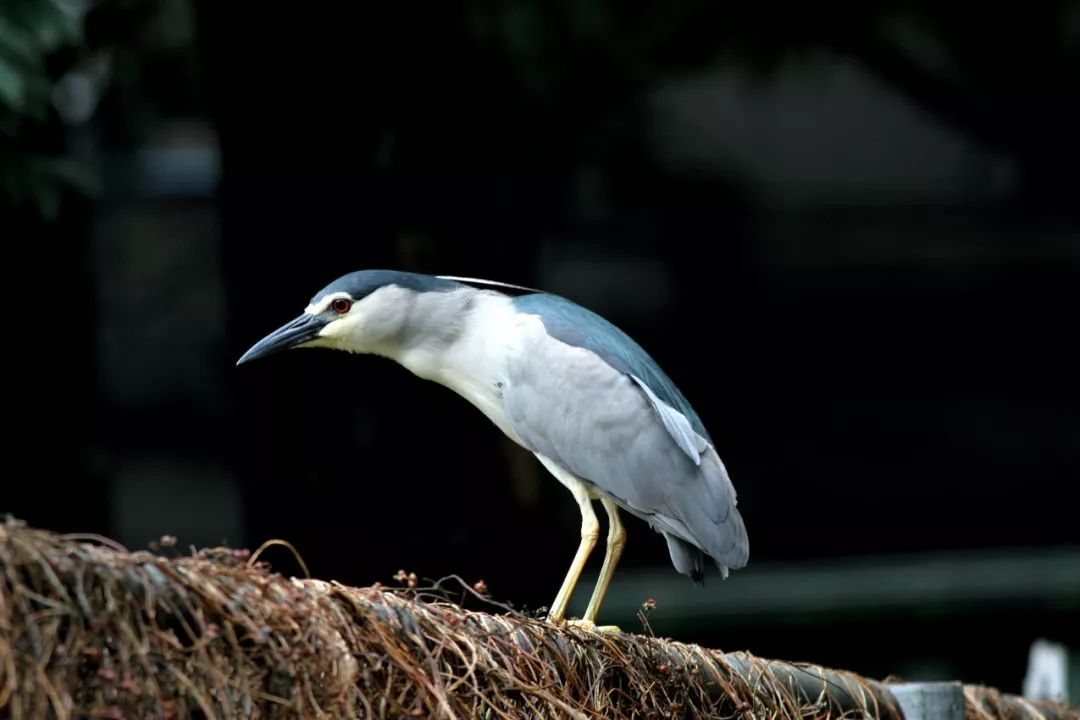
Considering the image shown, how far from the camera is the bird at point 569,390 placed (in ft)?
11.7

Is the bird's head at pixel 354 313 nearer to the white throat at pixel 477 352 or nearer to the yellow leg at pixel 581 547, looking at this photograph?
the white throat at pixel 477 352

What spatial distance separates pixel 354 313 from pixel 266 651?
1865 mm

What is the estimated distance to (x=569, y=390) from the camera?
12.0ft

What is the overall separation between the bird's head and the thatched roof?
1.30 metres

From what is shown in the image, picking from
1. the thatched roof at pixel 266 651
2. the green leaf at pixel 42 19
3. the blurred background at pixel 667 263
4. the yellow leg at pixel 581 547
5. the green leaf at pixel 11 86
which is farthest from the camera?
the blurred background at pixel 667 263

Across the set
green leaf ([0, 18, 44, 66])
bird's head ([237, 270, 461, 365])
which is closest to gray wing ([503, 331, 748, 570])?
bird's head ([237, 270, 461, 365])

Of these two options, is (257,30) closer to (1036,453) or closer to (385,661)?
(385,661)

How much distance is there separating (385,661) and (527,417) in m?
1.49

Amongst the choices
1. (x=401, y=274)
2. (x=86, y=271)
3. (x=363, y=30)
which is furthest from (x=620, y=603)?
(x=401, y=274)

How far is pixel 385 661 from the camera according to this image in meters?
2.24

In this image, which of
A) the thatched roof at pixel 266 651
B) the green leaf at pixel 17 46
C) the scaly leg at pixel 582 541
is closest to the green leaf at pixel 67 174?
the green leaf at pixel 17 46

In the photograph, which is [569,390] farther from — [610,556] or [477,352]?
[610,556]

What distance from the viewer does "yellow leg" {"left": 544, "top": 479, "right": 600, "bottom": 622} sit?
3.40 m

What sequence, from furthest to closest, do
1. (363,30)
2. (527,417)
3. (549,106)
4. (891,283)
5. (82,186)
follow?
(891,283), (549,106), (363,30), (82,186), (527,417)
